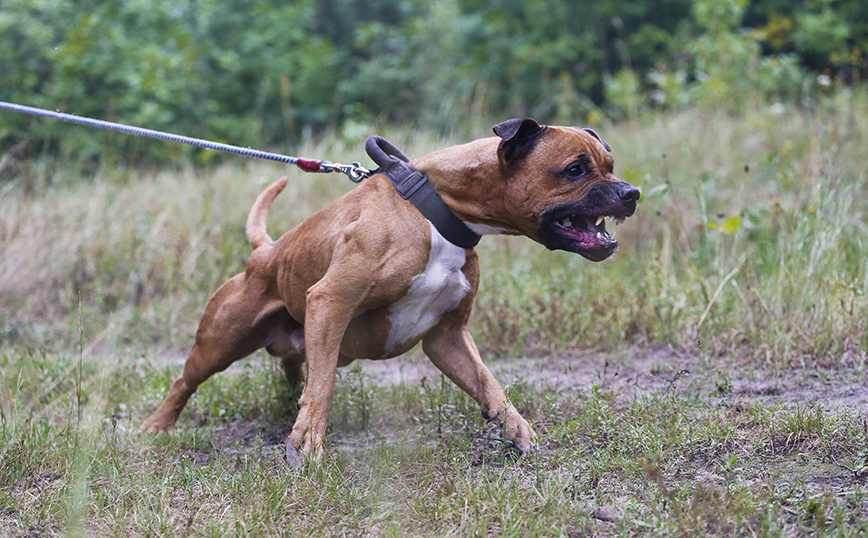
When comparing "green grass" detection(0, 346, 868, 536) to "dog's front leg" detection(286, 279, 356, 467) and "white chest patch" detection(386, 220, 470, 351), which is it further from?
"white chest patch" detection(386, 220, 470, 351)

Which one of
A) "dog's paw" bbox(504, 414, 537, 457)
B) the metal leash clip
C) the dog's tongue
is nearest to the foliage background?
the metal leash clip

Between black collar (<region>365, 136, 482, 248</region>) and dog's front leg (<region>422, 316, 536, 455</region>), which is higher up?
black collar (<region>365, 136, 482, 248</region>)

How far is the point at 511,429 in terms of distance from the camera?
343cm

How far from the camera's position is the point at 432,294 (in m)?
3.41

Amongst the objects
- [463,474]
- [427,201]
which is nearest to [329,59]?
[427,201]

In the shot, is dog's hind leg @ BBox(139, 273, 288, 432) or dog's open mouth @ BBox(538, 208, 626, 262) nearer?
dog's open mouth @ BBox(538, 208, 626, 262)

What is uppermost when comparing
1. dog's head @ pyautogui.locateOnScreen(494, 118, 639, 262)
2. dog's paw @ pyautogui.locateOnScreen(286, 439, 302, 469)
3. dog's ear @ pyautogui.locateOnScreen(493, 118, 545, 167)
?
dog's ear @ pyautogui.locateOnScreen(493, 118, 545, 167)

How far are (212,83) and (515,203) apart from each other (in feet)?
50.3

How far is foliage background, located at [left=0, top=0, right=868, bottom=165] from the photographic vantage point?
14.0 metres

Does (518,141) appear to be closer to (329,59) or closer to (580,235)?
(580,235)

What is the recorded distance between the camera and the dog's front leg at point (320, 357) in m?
3.21

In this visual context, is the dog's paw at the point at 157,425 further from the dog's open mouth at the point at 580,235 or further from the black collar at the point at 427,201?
the dog's open mouth at the point at 580,235

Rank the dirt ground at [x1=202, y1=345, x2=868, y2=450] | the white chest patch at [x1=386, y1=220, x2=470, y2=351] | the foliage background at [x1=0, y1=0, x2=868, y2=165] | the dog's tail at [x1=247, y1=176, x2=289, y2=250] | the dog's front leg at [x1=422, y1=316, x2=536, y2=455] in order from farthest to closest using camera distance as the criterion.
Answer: the foliage background at [x1=0, y1=0, x2=868, y2=165], the dog's tail at [x1=247, y1=176, x2=289, y2=250], the dirt ground at [x1=202, y1=345, x2=868, y2=450], the dog's front leg at [x1=422, y1=316, x2=536, y2=455], the white chest patch at [x1=386, y1=220, x2=470, y2=351]

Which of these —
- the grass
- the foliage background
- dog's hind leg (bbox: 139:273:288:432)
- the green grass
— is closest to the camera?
the green grass
